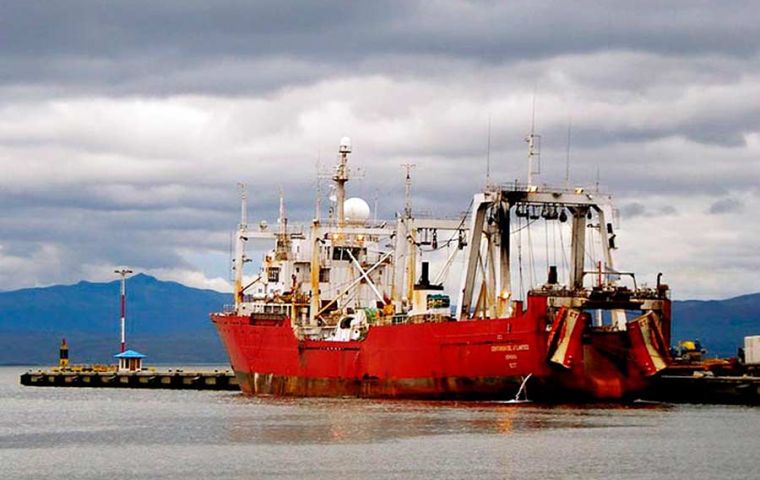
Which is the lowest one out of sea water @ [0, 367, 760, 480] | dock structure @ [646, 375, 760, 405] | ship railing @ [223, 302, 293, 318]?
sea water @ [0, 367, 760, 480]

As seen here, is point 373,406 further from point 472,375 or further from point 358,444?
point 358,444

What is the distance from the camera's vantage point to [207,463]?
183ft

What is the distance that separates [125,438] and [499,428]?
14406 millimetres

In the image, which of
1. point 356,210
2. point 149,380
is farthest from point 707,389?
point 149,380

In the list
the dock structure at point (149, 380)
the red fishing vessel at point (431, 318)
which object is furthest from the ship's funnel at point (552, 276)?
the dock structure at point (149, 380)

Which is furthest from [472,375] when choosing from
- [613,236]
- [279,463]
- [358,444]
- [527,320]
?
[279,463]

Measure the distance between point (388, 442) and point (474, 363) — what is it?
1474cm

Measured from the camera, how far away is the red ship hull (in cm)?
7275

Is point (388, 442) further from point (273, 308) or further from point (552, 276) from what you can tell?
point (273, 308)

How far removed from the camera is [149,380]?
118 m

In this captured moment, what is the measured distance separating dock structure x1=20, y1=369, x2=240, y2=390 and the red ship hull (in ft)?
88.0

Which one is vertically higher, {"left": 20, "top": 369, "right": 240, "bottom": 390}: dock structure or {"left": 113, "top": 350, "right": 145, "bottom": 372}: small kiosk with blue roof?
{"left": 113, "top": 350, "right": 145, "bottom": 372}: small kiosk with blue roof

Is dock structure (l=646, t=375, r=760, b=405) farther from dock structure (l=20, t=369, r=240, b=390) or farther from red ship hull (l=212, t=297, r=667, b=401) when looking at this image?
dock structure (l=20, t=369, r=240, b=390)

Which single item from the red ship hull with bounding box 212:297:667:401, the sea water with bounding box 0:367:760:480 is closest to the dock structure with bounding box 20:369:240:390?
the red ship hull with bounding box 212:297:667:401
